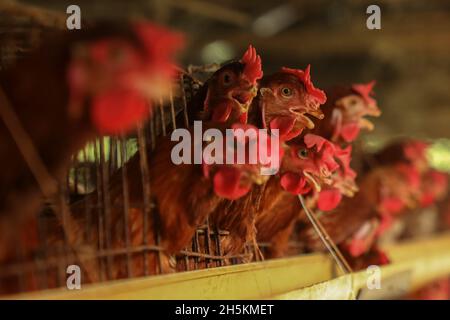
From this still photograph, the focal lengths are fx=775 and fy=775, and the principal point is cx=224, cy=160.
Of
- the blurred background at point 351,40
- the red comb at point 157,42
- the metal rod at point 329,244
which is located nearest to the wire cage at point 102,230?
the red comb at point 157,42

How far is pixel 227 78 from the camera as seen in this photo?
5.19 ft

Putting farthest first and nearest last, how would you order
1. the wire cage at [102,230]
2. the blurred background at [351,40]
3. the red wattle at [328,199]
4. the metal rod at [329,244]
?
the blurred background at [351,40], the metal rod at [329,244], the red wattle at [328,199], the wire cage at [102,230]

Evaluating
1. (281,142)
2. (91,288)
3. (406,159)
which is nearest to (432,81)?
(406,159)

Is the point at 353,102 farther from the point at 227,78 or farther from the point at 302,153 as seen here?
the point at 227,78

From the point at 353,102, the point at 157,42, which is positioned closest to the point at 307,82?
the point at 353,102

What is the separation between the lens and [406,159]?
3168 millimetres

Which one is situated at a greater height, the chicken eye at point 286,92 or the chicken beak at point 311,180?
the chicken eye at point 286,92

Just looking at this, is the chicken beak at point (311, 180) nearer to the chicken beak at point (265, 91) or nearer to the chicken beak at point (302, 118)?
the chicken beak at point (302, 118)

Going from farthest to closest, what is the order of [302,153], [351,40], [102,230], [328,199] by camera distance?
1. [351,40]
2. [328,199]
3. [302,153]
4. [102,230]

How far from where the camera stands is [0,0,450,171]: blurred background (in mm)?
4078

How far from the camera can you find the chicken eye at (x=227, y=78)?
157 centimetres

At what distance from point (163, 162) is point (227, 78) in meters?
0.25

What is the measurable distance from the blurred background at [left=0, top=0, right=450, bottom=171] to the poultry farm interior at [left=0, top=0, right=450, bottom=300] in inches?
50.2

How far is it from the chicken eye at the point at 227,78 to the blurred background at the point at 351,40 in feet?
5.96
